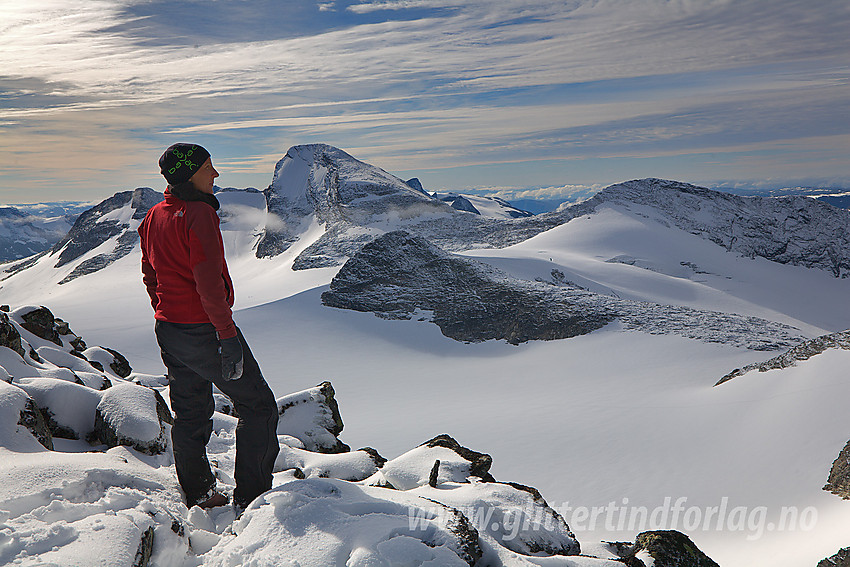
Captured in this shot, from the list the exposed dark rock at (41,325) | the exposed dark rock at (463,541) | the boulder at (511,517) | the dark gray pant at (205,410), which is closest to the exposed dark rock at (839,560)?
the boulder at (511,517)

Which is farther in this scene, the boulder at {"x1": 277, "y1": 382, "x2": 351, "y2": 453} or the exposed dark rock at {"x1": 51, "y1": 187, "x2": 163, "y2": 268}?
the exposed dark rock at {"x1": 51, "y1": 187, "x2": 163, "y2": 268}

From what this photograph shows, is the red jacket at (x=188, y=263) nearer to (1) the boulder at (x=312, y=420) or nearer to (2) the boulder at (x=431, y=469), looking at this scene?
(2) the boulder at (x=431, y=469)

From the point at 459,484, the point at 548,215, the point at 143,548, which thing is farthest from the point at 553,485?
the point at 548,215

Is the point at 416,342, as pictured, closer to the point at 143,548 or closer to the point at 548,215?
the point at 143,548

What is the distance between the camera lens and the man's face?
4.75m

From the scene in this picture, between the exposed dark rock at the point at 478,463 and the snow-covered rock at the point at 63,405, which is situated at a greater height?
the snow-covered rock at the point at 63,405

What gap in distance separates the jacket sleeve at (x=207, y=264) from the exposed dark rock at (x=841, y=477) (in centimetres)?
1260

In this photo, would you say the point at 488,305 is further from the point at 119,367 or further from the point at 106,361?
the point at 106,361

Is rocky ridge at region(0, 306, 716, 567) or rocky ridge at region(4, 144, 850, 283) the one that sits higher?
rocky ridge at region(0, 306, 716, 567)

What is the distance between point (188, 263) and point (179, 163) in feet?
3.11

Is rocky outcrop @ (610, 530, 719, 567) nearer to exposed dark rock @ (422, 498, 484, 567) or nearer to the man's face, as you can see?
exposed dark rock @ (422, 498, 484, 567)

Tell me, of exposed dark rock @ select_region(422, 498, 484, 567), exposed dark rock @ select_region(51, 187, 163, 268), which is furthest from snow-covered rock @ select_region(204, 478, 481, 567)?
exposed dark rock @ select_region(51, 187, 163, 268)

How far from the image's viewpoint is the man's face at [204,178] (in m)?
4.75

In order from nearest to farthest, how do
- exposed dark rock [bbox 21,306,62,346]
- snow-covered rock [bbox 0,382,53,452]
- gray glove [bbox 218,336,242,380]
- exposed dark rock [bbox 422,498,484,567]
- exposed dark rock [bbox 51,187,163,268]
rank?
exposed dark rock [bbox 422,498,484,567] < gray glove [bbox 218,336,242,380] < snow-covered rock [bbox 0,382,53,452] < exposed dark rock [bbox 21,306,62,346] < exposed dark rock [bbox 51,187,163,268]
